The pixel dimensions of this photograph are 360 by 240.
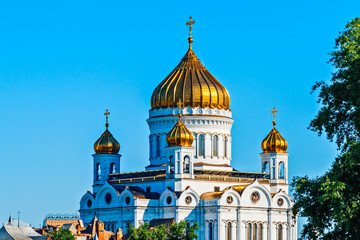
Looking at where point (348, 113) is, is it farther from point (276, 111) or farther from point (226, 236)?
point (276, 111)

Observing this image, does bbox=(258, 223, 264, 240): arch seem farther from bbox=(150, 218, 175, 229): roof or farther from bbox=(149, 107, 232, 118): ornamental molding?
bbox=(149, 107, 232, 118): ornamental molding

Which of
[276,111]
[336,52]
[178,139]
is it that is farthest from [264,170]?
[336,52]

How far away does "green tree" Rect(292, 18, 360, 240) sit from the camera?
3206 cm

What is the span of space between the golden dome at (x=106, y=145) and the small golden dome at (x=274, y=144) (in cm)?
1056

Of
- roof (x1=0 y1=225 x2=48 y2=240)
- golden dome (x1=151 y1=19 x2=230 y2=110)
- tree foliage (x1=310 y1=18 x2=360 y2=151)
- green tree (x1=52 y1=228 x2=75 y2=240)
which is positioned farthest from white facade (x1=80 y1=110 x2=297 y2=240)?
tree foliage (x1=310 y1=18 x2=360 y2=151)

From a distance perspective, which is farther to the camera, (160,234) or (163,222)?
(163,222)

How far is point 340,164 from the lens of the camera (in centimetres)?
3228

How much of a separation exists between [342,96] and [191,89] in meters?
40.0

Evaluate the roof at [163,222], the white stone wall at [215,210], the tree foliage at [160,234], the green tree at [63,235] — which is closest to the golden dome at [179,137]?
the white stone wall at [215,210]

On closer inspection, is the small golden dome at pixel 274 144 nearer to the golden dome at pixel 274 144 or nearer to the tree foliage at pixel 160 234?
the golden dome at pixel 274 144

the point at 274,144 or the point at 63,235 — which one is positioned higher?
the point at 274,144

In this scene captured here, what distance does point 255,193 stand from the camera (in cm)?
7031

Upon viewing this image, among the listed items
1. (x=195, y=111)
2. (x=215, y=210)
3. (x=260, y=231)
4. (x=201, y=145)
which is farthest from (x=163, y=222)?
(x=195, y=111)

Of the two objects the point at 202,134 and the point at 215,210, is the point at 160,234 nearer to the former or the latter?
the point at 215,210
